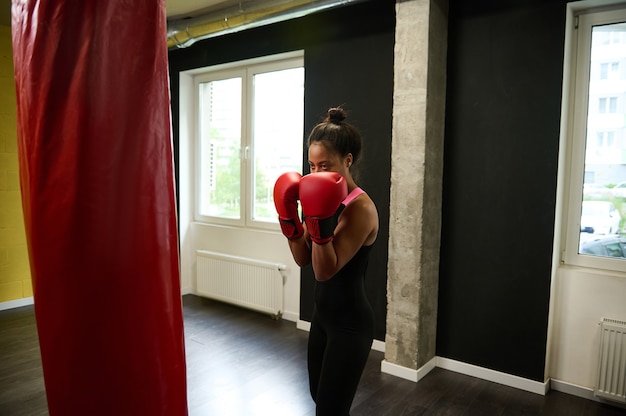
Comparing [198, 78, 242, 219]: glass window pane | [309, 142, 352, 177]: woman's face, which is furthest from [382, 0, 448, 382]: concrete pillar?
[198, 78, 242, 219]: glass window pane

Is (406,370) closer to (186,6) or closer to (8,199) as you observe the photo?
(186,6)

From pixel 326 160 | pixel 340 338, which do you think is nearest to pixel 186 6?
pixel 326 160

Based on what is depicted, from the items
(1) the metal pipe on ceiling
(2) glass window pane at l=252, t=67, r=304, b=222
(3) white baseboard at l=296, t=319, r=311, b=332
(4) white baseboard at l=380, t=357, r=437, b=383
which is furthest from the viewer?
(2) glass window pane at l=252, t=67, r=304, b=222

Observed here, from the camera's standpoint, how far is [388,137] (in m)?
3.21

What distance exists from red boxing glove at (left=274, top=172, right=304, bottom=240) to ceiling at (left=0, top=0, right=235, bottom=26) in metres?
2.28

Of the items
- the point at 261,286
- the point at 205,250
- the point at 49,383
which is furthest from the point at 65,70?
the point at 205,250

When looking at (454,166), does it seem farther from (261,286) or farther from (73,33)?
(73,33)

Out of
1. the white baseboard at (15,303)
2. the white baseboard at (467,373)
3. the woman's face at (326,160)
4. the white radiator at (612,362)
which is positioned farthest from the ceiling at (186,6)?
the white radiator at (612,362)

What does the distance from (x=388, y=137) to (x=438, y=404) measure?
1.74m

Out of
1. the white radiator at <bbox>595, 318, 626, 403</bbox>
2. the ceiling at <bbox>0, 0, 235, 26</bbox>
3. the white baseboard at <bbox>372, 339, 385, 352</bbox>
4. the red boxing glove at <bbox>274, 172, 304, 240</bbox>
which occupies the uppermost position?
the ceiling at <bbox>0, 0, 235, 26</bbox>

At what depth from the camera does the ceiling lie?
11.8 ft

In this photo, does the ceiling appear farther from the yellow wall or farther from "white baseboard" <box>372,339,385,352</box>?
"white baseboard" <box>372,339,385,352</box>

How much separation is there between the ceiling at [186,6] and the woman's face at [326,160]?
224cm

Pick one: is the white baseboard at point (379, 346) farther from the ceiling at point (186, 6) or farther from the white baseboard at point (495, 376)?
the ceiling at point (186, 6)
